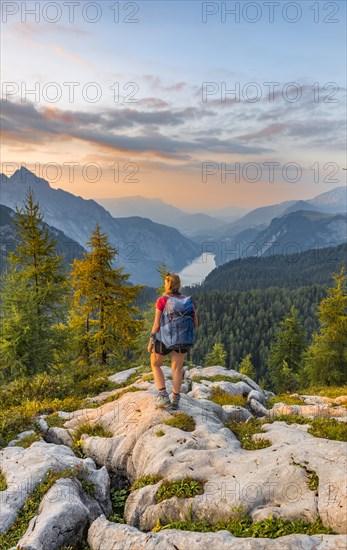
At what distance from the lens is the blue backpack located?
998 cm

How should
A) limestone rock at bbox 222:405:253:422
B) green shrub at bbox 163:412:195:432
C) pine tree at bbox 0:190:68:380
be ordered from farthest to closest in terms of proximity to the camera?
pine tree at bbox 0:190:68:380, limestone rock at bbox 222:405:253:422, green shrub at bbox 163:412:195:432

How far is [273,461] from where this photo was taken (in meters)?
8.11

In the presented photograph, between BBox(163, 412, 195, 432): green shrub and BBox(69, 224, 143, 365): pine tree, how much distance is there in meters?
16.2

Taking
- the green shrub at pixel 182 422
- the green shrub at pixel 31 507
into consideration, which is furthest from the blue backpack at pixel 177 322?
the green shrub at pixel 31 507

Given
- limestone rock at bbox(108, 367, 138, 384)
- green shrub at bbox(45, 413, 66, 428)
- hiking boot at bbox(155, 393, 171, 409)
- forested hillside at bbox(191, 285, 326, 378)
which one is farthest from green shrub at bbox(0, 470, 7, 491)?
forested hillside at bbox(191, 285, 326, 378)

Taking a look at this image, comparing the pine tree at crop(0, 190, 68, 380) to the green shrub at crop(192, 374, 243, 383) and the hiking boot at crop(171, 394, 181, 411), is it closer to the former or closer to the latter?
the green shrub at crop(192, 374, 243, 383)

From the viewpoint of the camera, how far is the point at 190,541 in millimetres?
5953

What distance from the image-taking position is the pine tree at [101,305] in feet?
86.0

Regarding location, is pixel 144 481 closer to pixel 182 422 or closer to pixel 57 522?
pixel 57 522

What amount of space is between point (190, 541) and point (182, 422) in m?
4.47

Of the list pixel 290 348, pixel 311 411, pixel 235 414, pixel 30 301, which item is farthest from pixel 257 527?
pixel 290 348

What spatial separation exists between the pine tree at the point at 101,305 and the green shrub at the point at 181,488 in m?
19.0

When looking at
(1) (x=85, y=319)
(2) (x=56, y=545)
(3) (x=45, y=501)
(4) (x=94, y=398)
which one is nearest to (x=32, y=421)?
(4) (x=94, y=398)

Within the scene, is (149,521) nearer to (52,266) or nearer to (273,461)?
(273,461)
